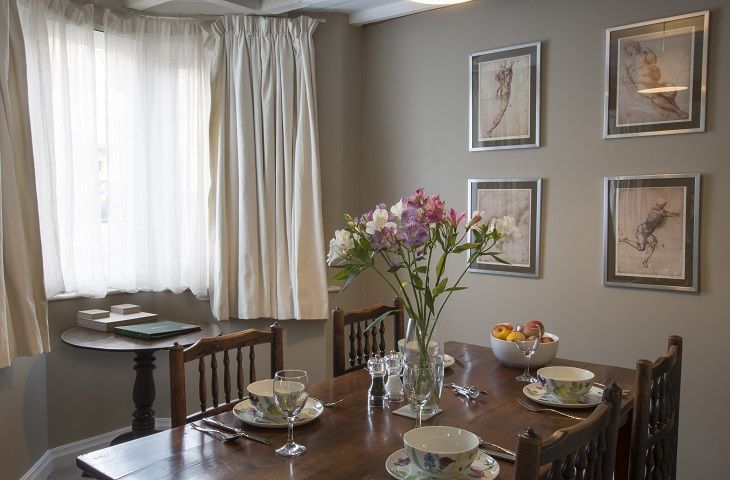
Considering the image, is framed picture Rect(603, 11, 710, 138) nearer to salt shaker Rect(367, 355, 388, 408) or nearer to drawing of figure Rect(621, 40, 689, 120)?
drawing of figure Rect(621, 40, 689, 120)

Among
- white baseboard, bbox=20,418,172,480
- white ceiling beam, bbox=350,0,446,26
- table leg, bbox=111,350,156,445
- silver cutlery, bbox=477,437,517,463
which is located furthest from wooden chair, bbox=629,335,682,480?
white baseboard, bbox=20,418,172,480

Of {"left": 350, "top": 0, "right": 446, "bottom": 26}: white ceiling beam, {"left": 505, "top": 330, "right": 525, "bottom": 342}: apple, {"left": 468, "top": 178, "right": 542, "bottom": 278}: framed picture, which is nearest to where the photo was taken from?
{"left": 505, "top": 330, "right": 525, "bottom": 342}: apple

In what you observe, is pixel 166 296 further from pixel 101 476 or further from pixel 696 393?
pixel 696 393

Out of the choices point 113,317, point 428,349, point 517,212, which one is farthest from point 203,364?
point 517,212

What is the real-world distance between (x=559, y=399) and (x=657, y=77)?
161 centimetres

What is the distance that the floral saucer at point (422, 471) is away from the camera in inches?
55.4

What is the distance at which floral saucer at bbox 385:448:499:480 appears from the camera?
1.41 meters

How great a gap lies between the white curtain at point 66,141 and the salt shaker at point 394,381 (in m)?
1.93

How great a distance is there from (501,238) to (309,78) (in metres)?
2.10

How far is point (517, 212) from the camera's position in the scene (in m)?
3.22

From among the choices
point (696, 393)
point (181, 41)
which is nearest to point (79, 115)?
point (181, 41)

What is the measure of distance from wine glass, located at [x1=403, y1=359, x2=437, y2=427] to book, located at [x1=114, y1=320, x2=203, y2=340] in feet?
5.18

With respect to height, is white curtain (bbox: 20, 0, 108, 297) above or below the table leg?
above

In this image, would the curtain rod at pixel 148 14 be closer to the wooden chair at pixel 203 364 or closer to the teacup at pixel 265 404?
the wooden chair at pixel 203 364
